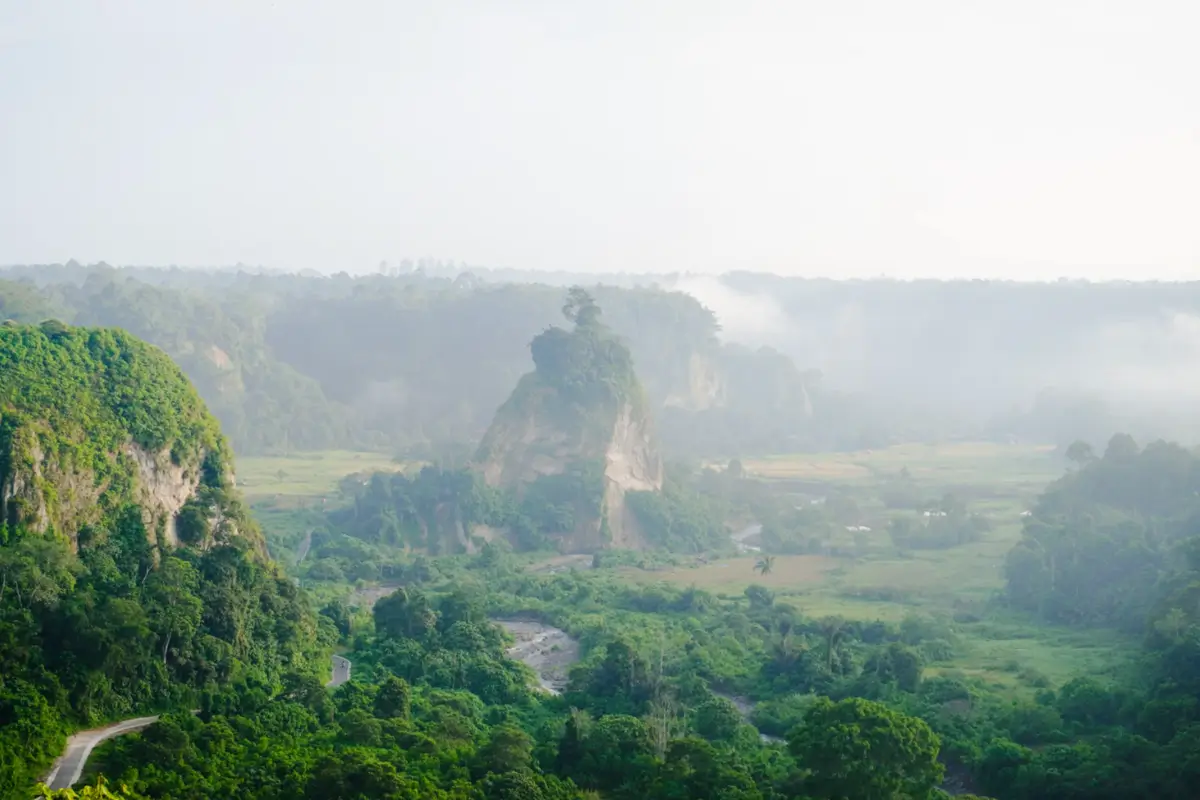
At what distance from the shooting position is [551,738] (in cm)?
3241

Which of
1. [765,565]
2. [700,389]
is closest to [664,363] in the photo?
[700,389]

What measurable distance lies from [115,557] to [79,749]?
23.7 feet

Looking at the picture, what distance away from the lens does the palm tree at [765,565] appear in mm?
58000

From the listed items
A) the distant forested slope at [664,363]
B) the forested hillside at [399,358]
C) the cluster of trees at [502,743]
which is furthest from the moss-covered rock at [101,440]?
the forested hillside at [399,358]

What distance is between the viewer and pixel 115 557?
111 ft

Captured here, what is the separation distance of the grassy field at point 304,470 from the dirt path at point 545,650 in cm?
3018

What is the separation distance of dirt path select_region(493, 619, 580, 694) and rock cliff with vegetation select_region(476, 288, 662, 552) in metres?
18.7

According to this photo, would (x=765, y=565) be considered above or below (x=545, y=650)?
above

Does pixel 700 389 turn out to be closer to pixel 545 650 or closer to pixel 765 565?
pixel 765 565

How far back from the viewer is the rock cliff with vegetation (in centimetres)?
6931

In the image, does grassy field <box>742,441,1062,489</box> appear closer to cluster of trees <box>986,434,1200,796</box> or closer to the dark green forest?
cluster of trees <box>986,434,1200,796</box>

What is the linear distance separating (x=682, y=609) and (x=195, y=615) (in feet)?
76.9

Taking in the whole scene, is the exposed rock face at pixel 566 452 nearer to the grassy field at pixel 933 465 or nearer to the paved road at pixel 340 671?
the grassy field at pixel 933 465

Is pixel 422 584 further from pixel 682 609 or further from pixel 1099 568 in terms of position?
pixel 1099 568
